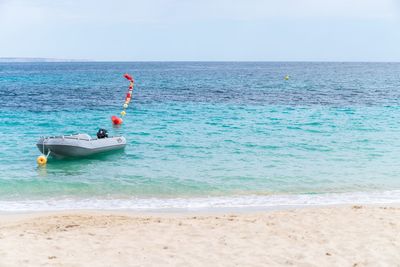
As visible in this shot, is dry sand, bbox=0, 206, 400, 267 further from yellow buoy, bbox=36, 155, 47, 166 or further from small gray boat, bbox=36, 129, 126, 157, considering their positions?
small gray boat, bbox=36, 129, 126, 157

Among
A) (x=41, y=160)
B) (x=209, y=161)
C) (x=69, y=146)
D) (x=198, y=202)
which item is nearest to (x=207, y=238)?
(x=198, y=202)

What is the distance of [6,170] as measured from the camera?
1639 cm

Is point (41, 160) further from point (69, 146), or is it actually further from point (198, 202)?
point (198, 202)

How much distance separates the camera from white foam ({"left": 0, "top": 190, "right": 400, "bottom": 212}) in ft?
39.9

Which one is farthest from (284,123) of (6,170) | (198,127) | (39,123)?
(6,170)

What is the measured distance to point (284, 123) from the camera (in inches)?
1107

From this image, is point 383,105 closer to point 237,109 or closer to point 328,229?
point 237,109

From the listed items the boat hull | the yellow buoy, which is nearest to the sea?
the yellow buoy

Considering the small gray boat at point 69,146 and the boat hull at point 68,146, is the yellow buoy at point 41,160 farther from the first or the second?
the boat hull at point 68,146

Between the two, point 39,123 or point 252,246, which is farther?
point 39,123

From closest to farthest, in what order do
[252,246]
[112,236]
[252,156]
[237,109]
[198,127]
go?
[252,246] → [112,236] → [252,156] → [198,127] → [237,109]

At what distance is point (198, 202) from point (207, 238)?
3.55m

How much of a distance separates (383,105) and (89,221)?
34.0 metres

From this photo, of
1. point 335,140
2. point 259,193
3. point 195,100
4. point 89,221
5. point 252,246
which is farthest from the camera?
point 195,100
